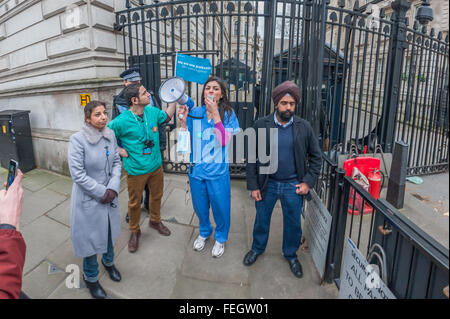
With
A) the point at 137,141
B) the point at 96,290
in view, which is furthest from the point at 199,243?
the point at 137,141

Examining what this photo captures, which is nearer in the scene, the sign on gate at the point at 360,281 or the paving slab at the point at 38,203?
the sign on gate at the point at 360,281

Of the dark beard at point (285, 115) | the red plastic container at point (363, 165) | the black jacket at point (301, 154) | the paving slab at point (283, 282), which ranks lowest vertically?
the paving slab at point (283, 282)

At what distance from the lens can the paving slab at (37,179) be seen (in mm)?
5262

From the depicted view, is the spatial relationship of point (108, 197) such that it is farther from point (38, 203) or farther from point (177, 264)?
point (38, 203)

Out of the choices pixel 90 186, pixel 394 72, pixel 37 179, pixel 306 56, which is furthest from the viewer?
pixel 37 179

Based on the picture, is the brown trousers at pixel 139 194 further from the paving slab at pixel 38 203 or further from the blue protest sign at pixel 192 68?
the paving slab at pixel 38 203

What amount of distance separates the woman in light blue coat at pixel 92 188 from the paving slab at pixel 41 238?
0.96 m

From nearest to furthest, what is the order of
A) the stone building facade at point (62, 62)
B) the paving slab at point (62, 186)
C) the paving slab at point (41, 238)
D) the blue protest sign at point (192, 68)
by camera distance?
1. the blue protest sign at point (192, 68)
2. the paving slab at point (41, 238)
3. the paving slab at point (62, 186)
4. the stone building facade at point (62, 62)

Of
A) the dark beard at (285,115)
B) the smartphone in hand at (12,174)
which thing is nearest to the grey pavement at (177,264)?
the dark beard at (285,115)

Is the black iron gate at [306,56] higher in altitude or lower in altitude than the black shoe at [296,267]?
higher

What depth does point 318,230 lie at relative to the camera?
9.14ft

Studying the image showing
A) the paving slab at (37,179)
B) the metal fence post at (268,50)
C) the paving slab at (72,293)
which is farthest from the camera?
the paving slab at (37,179)

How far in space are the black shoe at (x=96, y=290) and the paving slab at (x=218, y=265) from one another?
755 millimetres

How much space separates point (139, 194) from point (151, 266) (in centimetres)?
79
